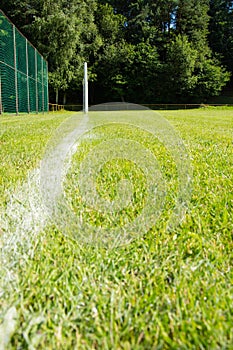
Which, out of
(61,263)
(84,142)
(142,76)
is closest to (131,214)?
(61,263)

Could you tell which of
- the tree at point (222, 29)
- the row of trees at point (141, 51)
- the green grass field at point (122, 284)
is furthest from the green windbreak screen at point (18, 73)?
the tree at point (222, 29)

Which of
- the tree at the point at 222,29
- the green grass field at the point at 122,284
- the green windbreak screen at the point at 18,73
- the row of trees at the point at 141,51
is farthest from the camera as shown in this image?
the tree at the point at 222,29

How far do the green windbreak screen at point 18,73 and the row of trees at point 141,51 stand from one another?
1173 cm

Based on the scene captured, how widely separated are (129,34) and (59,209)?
36.3 m

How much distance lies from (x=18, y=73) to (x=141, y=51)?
22463mm

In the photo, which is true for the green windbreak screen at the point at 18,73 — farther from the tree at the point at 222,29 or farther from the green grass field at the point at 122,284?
the tree at the point at 222,29

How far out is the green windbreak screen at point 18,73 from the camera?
9.73 metres

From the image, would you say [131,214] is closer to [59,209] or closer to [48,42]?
[59,209]

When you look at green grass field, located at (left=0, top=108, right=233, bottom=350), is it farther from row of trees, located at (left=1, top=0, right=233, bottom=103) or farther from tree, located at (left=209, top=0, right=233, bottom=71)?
tree, located at (left=209, top=0, right=233, bottom=71)

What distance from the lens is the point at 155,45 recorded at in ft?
108

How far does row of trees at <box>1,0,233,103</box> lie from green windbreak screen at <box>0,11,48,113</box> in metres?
11.7

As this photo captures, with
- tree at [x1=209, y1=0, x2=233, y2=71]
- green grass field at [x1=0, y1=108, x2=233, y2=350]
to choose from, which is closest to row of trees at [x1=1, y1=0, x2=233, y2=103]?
tree at [x1=209, y1=0, x2=233, y2=71]

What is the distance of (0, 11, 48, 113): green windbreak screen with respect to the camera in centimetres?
973

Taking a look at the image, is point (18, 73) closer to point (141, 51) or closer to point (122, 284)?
point (122, 284)
